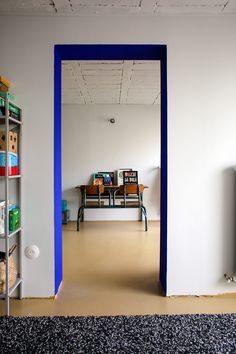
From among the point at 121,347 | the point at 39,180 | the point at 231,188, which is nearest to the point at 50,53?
the point at 39,180

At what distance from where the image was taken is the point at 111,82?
4781 mm

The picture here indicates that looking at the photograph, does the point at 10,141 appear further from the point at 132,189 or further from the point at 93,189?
the point at 132,189

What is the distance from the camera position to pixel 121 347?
1.86 m

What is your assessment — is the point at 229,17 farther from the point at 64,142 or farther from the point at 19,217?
the point at 64,142

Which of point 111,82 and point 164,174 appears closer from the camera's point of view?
point 164,174

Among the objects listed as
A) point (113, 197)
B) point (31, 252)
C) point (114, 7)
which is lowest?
point (31, 252)

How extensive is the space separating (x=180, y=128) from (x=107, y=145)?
12.8 feet

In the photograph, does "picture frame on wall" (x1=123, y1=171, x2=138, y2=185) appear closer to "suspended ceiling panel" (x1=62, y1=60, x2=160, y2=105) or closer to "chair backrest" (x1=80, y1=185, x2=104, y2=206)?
"chair backrest" (x1=80, y1=185, x2=104, y2=206)

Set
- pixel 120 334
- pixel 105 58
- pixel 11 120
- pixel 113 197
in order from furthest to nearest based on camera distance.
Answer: pixel 113 197
pixel 105 58
pixel 11 120
pixel 120 334

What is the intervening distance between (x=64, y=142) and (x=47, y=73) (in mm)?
3874

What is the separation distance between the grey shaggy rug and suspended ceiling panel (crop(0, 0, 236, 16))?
2.58 meters

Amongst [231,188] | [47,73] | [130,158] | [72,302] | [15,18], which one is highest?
[15,18]

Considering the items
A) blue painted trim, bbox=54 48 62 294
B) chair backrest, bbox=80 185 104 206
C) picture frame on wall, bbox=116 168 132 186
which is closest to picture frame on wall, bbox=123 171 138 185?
picture frame on wall, bbox=116 168 132 186

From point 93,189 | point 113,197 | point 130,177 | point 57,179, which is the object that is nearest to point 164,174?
point 57,179
